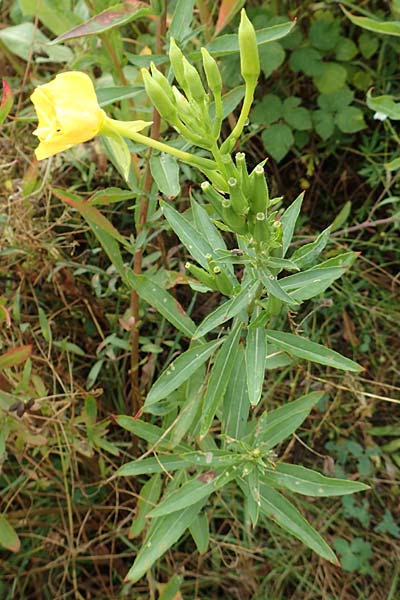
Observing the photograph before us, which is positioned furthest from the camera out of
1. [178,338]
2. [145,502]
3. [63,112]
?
[178,338]

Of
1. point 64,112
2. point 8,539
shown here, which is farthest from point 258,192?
point 8,539

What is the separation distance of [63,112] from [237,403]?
725 mm

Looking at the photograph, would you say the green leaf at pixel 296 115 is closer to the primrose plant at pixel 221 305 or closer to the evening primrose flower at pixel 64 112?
the primrose plant at pixel 221 305

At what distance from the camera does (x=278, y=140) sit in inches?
86.1

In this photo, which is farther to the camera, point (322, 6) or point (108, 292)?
point (322, 6)

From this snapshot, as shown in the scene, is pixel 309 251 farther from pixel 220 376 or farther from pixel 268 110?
pixel 268 110

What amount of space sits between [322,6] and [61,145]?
1.60 metres

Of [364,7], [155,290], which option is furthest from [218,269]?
[364,7]

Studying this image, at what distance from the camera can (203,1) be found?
1822mm

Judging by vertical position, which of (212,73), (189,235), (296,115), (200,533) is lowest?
(200,533)

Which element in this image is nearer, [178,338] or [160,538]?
[160,538]

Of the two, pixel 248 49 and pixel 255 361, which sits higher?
pixel 248 49

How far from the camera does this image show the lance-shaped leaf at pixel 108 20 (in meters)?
1.33

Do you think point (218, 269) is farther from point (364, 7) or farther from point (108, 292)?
point (364, 7)
